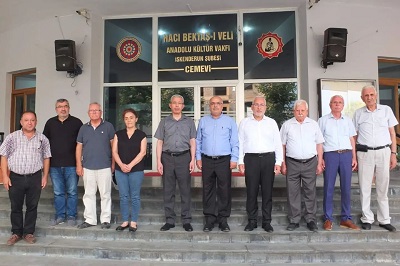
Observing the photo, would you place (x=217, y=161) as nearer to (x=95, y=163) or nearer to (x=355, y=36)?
(x=95, y=163)

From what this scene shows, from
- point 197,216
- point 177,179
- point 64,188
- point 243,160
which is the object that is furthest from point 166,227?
point 64,188

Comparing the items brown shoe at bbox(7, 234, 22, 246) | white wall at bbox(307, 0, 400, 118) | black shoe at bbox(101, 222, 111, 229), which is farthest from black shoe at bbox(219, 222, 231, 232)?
white wall at bbox(307, 0, 400, 118)

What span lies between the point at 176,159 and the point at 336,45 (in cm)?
439

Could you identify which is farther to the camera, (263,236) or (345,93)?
(345,93)

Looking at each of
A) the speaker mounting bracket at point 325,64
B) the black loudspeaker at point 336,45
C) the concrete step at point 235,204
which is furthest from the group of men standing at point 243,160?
the speaker mounting bracket at point 325,64

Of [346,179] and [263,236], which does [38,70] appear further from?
[346,179]

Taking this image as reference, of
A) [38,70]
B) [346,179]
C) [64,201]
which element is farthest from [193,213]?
[38,70]

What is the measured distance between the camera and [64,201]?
4.33 meters

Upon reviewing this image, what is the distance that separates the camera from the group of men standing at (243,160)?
3.89 m

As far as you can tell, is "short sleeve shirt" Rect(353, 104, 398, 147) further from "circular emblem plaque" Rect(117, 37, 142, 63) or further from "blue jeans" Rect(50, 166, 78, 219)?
"circular emblem plaque" Rect(117, 37, 142, 63)

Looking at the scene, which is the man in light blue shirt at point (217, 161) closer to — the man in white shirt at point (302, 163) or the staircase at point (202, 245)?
the staircase at point (202, 245)

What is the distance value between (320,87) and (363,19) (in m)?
1.82

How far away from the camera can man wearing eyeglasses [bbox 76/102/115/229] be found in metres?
4.12

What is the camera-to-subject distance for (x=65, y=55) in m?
6.88
